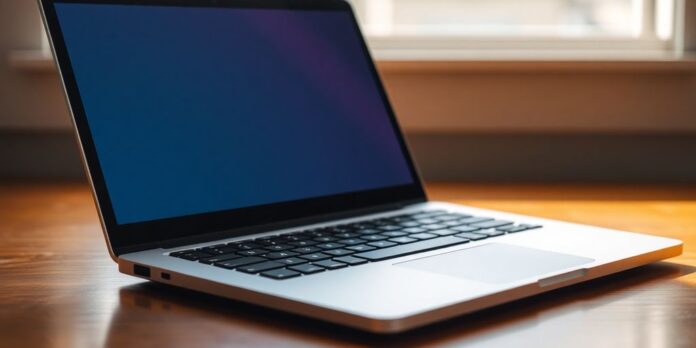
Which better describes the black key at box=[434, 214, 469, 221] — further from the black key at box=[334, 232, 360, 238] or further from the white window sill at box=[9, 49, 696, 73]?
the white window sill at box=[9, 49, 696, 73]

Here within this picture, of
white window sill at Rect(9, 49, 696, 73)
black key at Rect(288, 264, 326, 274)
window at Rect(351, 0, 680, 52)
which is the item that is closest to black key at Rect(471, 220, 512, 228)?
black key at Rect(288, 264, 326, 274)

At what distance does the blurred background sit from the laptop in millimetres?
403

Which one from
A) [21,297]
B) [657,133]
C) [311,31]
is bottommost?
[21,297]

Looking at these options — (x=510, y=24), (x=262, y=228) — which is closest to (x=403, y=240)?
(x=262, y=228)

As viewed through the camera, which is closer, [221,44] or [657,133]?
[221,44]

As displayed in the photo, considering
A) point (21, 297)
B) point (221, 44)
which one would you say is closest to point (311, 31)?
point (221, 44)

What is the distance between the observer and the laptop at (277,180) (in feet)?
1.96

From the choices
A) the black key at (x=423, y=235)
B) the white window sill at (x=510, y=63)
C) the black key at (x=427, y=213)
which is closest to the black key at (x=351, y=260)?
the black key at (x=423, y=235)

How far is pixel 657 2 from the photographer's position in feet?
4.81

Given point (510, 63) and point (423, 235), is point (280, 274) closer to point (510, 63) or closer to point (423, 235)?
point (423, 235)

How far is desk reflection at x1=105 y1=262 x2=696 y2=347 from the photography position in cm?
53

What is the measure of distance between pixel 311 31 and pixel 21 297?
1.33 feet

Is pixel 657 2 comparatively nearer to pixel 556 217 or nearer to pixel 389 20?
pixel 389 20

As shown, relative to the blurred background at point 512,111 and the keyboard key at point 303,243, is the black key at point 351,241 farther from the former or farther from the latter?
the blurred background at point 512,111
